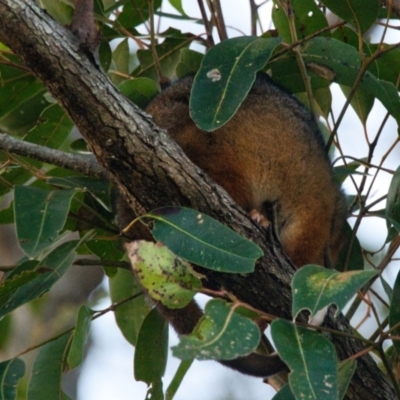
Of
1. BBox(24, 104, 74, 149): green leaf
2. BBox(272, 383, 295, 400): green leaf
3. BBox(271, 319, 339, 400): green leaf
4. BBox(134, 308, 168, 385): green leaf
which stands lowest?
BBox(134, 308, 168, 385): green leaf

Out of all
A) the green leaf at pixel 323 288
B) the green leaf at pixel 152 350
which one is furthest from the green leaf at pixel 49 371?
the green leaf at pixel 323 288

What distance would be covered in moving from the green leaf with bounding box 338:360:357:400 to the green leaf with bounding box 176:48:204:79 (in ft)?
4.84

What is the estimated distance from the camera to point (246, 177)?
107 inches

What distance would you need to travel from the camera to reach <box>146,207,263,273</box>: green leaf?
195 centimetres

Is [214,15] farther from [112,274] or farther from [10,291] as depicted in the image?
[10,291]

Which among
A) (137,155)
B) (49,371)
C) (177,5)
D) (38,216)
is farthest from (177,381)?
(177,5)

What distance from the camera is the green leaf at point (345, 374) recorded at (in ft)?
6.70

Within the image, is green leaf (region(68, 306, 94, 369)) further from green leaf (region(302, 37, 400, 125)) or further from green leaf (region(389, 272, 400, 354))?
green leaf (region(302, 37, 400, 125))

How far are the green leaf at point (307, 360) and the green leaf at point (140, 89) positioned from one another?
1.45 metres

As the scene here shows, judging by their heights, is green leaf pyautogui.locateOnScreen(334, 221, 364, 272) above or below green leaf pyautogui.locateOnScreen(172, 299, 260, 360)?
above

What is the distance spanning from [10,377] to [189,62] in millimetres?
1488

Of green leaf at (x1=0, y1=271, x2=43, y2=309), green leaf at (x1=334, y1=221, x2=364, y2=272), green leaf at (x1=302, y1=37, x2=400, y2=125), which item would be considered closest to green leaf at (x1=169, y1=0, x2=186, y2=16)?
green leaf at (x1=302, y1=37, x2=400, y2=125)

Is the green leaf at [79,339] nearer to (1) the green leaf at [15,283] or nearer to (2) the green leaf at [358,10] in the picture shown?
(1) the green leaf at [15,283]

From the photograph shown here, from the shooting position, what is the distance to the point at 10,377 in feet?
7.48
